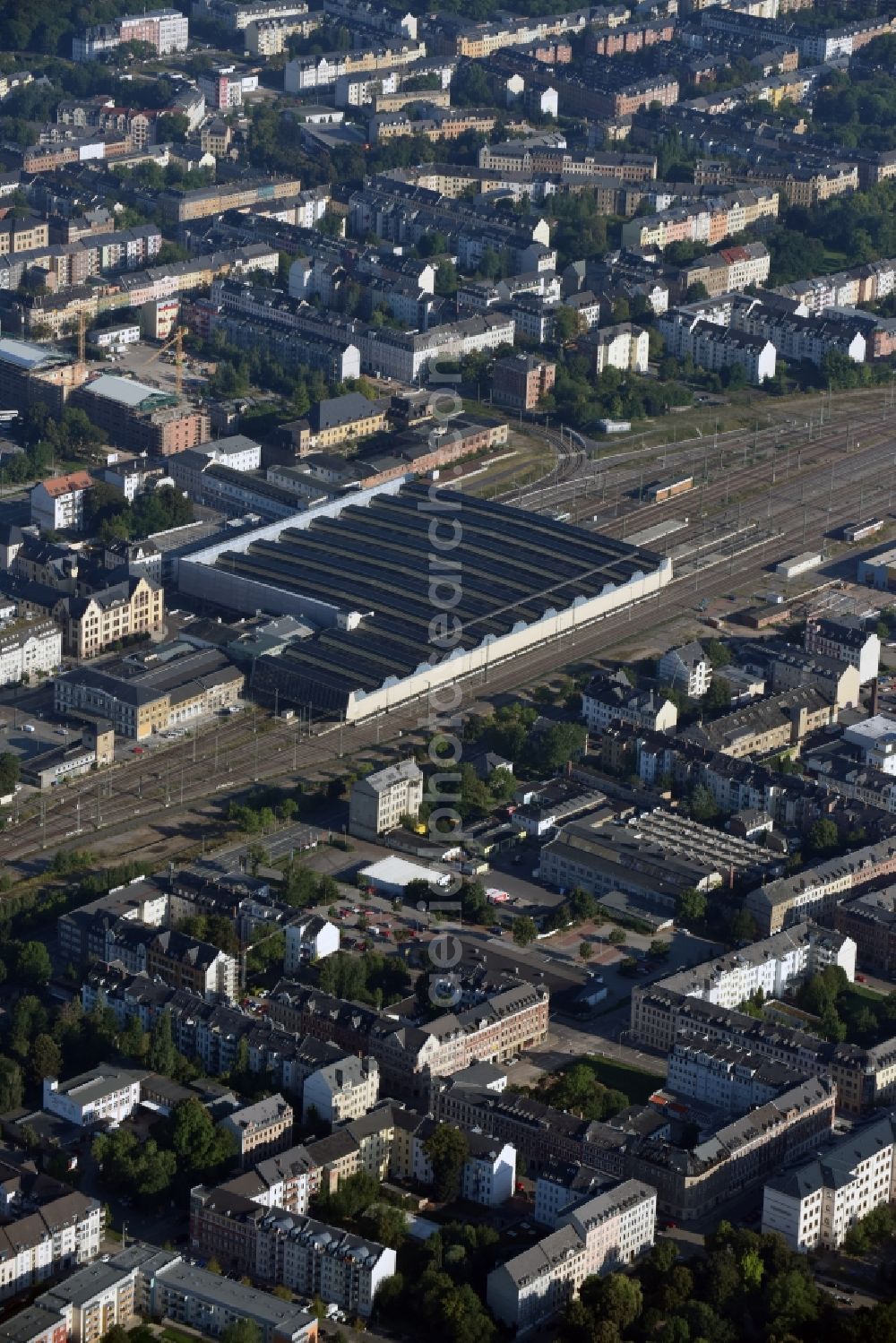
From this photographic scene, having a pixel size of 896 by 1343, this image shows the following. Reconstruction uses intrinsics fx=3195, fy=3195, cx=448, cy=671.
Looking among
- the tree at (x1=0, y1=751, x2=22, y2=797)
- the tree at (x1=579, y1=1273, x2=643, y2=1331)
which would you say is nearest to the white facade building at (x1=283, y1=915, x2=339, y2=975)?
the tree at (x1=0, y1=751, x2=22, y2=797)

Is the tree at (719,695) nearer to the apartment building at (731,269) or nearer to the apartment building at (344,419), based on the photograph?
the apartment building at (344,419)

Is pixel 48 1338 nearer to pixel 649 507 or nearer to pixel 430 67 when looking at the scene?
pixel 649 507

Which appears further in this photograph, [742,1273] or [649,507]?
[649,507]

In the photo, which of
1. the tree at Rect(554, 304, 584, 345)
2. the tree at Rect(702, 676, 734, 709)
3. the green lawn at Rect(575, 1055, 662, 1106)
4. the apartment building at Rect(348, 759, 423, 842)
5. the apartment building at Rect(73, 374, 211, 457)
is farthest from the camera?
the tree at Rect(554, 304, 584, 345)

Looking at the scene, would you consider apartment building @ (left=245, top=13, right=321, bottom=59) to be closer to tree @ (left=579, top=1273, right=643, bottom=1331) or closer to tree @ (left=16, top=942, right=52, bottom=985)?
tree @ (left=16, top=942, right=52, bottom=985)

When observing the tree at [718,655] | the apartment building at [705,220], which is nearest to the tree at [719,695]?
the tree at [718,655]

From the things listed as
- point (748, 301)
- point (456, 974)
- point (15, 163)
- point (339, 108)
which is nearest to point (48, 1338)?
point (456, 974)
